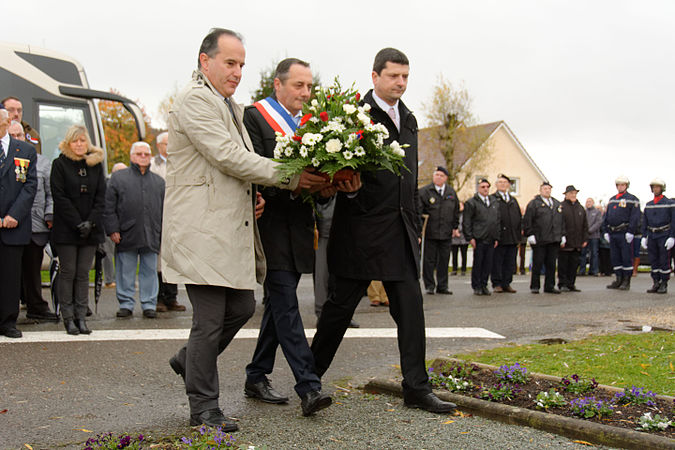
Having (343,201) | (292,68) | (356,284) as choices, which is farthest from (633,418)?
(292,68)

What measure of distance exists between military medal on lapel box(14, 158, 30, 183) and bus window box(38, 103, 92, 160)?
681 centimetres

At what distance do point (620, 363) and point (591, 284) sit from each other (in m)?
12.1

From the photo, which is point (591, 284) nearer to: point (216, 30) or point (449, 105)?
Answer: point (216, 30)

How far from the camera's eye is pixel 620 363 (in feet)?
19.7

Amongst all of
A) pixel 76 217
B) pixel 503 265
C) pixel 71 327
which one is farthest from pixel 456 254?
pixel 71 327

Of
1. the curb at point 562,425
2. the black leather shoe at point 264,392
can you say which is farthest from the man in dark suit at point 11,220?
the curb at point 562,425

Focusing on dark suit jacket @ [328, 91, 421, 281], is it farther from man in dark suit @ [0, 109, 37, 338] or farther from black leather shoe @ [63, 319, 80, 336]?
man in dark suit @ [0, 109, 37, 338]

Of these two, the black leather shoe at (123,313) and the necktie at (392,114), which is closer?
the necktie at (392,114)

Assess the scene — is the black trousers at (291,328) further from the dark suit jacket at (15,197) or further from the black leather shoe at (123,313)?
the black leather shoe at (123,313)

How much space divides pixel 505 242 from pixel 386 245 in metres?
9.97

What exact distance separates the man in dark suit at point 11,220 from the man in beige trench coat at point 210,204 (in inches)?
148

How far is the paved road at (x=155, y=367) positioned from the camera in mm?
4367

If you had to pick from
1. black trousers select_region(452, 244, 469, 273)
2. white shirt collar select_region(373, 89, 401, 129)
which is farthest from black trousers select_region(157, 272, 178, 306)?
black trousers select_region(452, 244, 469, 273)

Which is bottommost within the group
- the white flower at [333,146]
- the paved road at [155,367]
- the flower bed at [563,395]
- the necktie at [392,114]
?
the paved road at [155,367]
